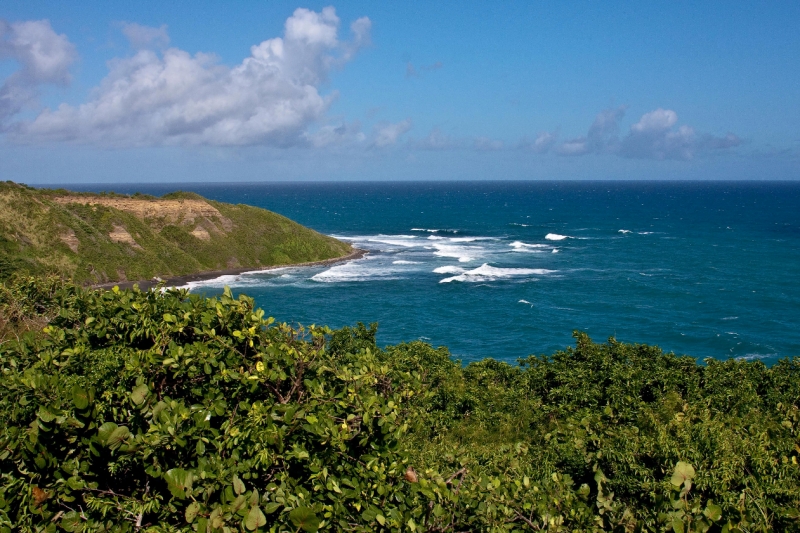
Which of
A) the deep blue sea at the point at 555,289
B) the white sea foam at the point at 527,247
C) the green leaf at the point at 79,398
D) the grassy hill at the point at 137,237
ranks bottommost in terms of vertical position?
the deep blue sea at the point at 555,289

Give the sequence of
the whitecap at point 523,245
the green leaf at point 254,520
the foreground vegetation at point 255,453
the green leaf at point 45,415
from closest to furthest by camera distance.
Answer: the green leaf at point 254,520
the green leaf at point 45,415
the foreground vegetation at point 255,453
the whitecap at point 523,245

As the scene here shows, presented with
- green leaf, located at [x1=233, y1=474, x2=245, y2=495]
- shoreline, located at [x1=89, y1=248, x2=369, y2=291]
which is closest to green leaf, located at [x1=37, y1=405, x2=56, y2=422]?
green leaf, located at [x1=233, y1=474, x2=245, y2=495]

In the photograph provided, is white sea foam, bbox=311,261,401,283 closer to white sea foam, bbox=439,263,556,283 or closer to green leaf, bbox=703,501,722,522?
white sea foam, bbox=439,263,556,283

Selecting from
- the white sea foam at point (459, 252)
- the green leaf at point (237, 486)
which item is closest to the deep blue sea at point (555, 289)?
the white sea foam at point (459, 252)

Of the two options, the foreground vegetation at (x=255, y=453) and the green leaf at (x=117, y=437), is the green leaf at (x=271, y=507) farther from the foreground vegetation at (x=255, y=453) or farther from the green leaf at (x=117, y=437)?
the green leaf at (x=117, y=437)

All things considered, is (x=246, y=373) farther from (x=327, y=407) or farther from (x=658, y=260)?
(x=658, y=260)

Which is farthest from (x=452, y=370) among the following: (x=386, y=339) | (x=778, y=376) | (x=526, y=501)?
(x=386, y=339)
